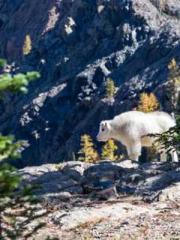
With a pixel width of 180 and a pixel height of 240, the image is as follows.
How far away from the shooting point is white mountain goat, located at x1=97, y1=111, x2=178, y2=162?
23.9 meters

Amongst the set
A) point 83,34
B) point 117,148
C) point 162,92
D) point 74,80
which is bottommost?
point 117,148

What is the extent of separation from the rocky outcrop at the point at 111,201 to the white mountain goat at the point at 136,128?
5.19 meters

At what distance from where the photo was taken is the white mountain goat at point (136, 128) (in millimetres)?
23938

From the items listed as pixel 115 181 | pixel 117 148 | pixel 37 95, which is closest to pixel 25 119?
pixel 37 95

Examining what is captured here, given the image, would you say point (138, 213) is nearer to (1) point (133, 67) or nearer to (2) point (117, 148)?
(2) point (117, 148)

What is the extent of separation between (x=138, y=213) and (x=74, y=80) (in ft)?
461

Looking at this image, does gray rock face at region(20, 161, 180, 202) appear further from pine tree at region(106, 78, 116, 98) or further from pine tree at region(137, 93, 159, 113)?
pine tree at region(106, 78, 116, 98)

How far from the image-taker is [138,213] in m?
12.5

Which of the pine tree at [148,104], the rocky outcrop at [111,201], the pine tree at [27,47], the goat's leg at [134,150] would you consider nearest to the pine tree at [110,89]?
the pine tree at [148,104]

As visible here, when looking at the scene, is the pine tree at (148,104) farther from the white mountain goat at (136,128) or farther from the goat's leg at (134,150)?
the goat's leg at (134,150)

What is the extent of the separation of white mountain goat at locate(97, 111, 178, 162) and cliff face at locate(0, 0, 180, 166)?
97427mm

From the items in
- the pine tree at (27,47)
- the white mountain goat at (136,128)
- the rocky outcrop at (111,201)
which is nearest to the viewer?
the rocky outcrop at (111,201)

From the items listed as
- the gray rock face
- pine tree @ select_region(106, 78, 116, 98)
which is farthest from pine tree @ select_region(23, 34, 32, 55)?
the gray rock face

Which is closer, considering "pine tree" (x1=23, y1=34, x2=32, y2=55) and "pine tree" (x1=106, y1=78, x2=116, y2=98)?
"pine tree" (x1=106, y1=78, x2=116, y2=98)
